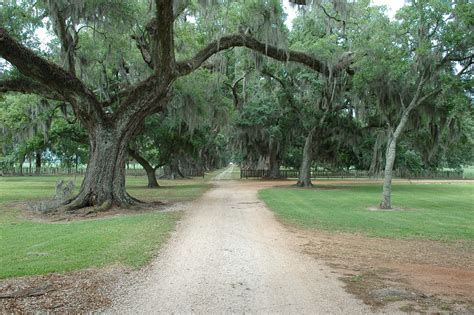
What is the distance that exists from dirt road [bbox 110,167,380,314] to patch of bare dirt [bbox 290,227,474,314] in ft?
1.14

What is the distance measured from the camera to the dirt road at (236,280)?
4465mm

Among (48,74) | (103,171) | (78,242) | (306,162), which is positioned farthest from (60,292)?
(306,162)

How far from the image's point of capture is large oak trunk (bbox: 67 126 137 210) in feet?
45.5

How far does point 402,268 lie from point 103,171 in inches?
419

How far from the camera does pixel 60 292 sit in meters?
4.86

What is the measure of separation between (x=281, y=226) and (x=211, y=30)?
8.77m

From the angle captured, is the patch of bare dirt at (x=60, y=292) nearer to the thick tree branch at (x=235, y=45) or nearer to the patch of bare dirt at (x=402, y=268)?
the patch of bare dirt at (x=402, y=268)

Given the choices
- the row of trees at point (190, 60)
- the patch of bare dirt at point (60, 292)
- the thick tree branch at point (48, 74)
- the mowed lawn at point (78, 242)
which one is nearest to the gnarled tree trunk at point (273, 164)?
the row of trees at point (190, 60)

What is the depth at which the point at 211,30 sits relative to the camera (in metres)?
15.7

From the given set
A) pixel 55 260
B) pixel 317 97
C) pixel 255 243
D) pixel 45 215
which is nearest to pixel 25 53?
pixel 45 215

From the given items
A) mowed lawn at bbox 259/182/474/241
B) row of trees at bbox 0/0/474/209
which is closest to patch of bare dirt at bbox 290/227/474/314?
mowed lawn at bbox 259/182/474/241

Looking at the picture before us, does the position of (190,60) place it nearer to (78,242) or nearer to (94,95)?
(94,95)

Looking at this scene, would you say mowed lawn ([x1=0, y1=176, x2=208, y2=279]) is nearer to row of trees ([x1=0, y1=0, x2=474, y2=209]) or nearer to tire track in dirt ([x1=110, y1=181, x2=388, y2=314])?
tire track in dirt ([x1=110, y1=181, x2=388, y2=314])

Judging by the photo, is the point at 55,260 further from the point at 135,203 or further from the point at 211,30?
the point at 211,30
